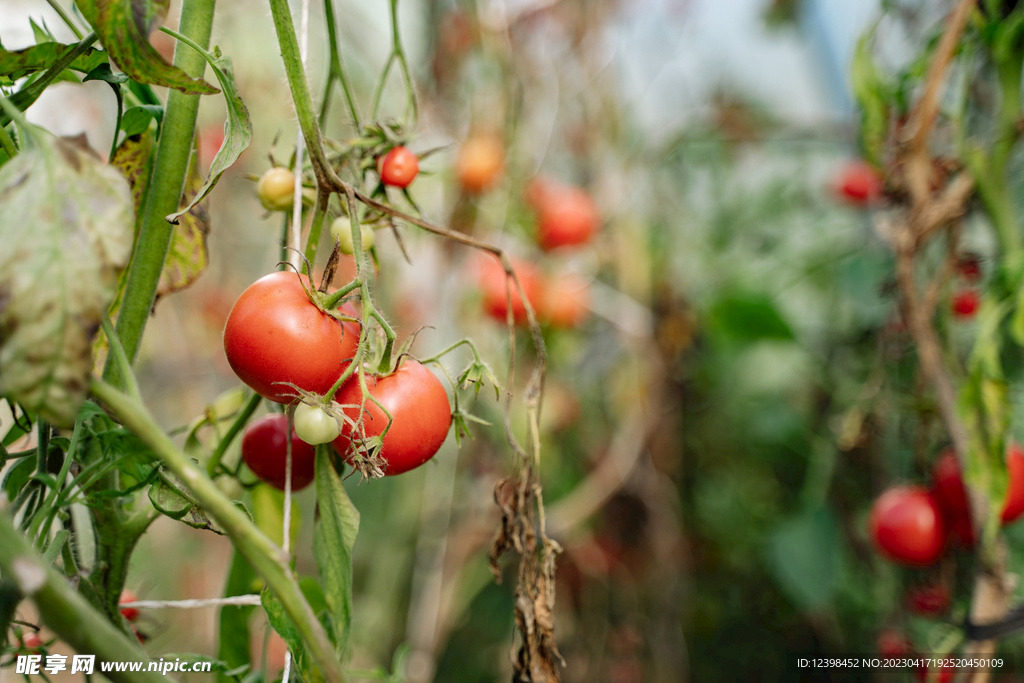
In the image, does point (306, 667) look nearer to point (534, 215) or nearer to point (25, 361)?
point (25, 361)

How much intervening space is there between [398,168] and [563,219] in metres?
0.84

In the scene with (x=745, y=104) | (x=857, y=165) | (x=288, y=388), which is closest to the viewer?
(x=288, y=388)

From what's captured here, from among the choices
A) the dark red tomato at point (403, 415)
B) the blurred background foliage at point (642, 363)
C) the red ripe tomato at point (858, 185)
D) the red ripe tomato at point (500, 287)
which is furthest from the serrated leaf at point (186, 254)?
the red ripe tomato at point (858, 185)

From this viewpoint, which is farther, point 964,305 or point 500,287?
point 500,287

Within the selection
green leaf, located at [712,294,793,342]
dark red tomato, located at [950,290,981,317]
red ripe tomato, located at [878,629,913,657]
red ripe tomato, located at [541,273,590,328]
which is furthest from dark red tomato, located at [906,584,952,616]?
red ripe tomato, located at [541,273,590,328]

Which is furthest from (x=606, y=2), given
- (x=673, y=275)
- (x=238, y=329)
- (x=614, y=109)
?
(x=238, y=329)

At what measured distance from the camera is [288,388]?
29 cm

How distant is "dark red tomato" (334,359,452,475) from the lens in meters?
0.29

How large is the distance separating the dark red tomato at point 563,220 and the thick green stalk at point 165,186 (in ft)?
2.86

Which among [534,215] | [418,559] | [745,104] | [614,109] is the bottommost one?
[418,559]

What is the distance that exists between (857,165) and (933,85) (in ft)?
2.31

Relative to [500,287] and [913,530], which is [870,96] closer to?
[913,530]

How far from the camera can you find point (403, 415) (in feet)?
0.97

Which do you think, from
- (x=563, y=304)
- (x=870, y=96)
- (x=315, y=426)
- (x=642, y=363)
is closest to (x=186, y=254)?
(x=315, y=426)
